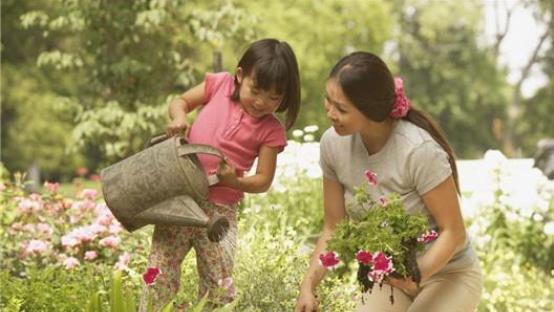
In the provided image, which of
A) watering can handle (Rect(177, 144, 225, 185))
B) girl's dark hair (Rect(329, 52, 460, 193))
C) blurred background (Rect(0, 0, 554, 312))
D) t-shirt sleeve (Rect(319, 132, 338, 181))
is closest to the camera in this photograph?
girl's dark hair (Rect(329, 52, 460, 193))

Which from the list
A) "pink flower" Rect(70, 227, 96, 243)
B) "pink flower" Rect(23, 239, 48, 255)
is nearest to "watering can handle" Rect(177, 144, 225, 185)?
"pink flower" Rect(70, 227, 96, 243)

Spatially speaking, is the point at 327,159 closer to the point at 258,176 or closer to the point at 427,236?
the point at 258,176

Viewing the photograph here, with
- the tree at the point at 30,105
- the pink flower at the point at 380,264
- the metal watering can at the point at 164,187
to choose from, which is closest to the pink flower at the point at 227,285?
the metal watering can at the point at 164,187

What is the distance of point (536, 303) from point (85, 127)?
468cm

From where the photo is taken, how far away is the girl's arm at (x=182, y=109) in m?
3.43

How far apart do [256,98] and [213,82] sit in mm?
341

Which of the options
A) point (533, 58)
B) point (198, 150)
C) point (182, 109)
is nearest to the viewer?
point (198, 150)

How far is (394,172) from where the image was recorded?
3172 mm

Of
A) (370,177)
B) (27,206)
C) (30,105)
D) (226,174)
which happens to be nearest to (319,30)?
(30,105)

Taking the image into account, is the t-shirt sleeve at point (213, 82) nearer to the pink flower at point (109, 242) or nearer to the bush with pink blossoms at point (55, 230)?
the bush with pink blossoms at point (55, 230)

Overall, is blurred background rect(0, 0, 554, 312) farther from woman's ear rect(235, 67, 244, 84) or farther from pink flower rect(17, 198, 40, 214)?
woman's ear rect(235, 67, 244, 84)

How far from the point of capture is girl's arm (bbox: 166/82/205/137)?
135 inches

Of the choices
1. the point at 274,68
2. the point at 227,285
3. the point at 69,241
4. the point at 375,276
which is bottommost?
the point at 69,241

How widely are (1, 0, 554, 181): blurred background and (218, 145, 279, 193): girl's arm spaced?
0.34 meters
